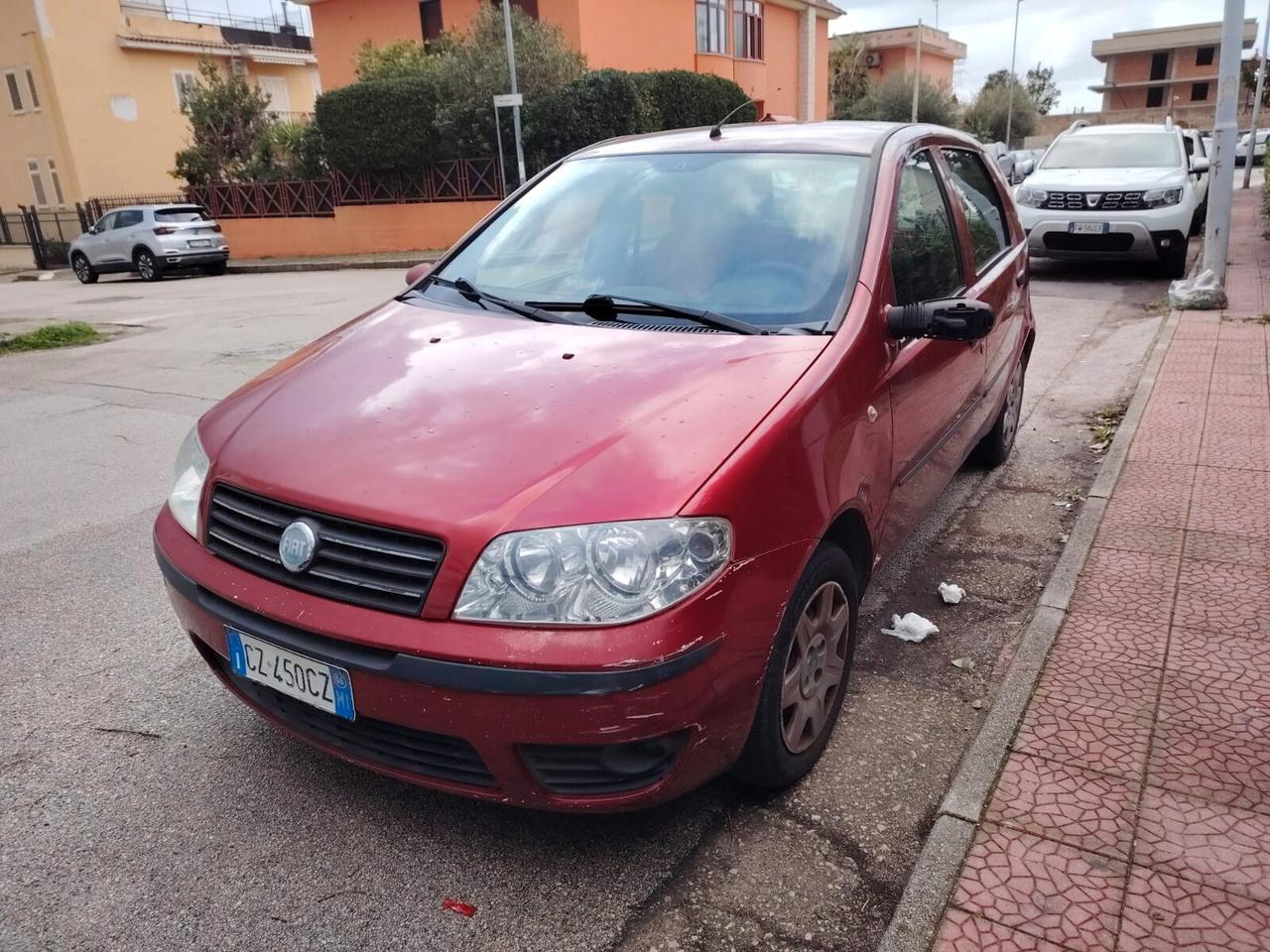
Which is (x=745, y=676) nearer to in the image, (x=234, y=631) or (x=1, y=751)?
(x=234, y=631)

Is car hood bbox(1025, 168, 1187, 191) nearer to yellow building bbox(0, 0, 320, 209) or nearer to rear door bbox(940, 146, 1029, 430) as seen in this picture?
rear door bbox(940, 146, 1029, 430)

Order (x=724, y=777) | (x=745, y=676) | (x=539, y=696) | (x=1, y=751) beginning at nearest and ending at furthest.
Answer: (x=539, y=696)
(x=745, y=676)
(x=724, y=777)
(x=1, y=751)

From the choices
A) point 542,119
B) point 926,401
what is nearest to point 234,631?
point 926,401

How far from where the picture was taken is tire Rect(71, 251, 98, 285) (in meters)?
22.8

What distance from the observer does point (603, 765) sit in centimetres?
217

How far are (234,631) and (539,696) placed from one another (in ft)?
2.86

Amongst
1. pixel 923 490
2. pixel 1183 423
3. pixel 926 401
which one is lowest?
pixel 1183 423

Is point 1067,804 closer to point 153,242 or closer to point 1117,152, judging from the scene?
point 1117,152

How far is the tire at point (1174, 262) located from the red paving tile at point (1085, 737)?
10.1m

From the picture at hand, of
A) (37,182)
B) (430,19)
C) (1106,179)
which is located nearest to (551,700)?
(1106,179)

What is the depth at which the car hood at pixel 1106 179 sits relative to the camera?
11.1m

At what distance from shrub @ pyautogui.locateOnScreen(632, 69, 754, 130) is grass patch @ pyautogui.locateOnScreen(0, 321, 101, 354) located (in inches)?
564

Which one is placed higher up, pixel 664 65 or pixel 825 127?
pixel 664 65

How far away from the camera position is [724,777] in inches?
104
